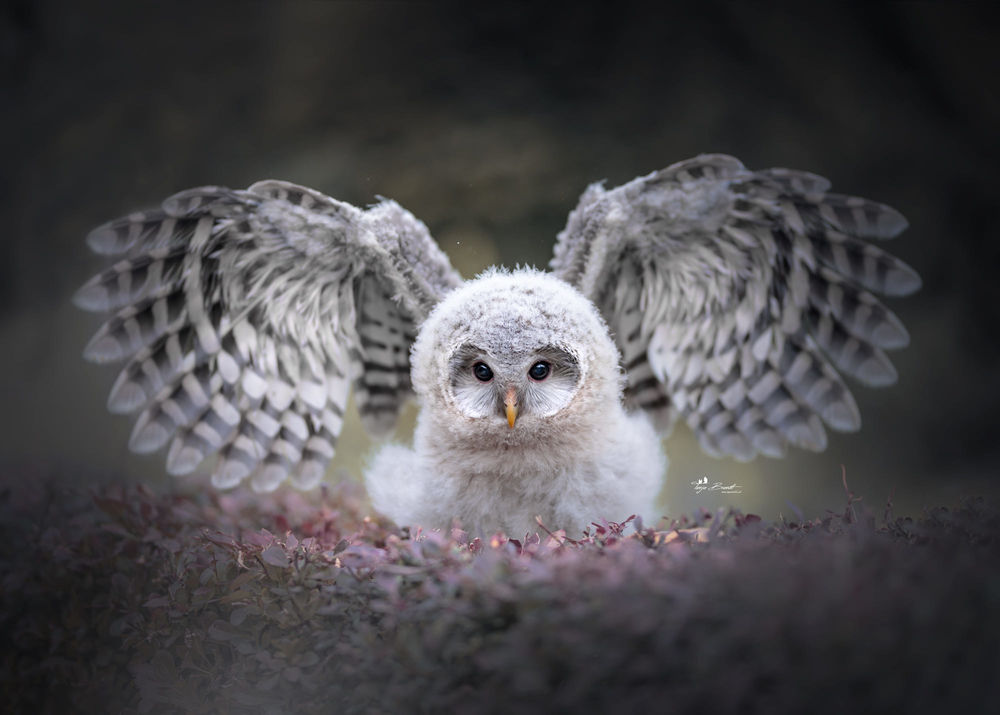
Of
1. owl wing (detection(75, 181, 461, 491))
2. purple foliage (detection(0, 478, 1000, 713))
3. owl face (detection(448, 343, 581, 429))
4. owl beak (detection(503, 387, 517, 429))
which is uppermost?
owl wing (detection(75, 181, 461, 491))

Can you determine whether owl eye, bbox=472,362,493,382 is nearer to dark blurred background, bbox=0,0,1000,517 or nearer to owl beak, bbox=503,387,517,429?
owl beak, bbox=503,387,517,429

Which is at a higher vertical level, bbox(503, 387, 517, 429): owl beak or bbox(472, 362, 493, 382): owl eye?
bbox(472, 362, 493, 382): owl eye

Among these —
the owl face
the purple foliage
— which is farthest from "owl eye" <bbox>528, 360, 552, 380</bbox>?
the purple foliage

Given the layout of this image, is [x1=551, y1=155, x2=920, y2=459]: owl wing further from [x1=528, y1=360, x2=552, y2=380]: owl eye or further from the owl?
[x1=528, y1=360, x2=552, y2=380]: owl eye

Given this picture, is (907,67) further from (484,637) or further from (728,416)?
(484,637)

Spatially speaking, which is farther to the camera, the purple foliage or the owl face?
the owl face

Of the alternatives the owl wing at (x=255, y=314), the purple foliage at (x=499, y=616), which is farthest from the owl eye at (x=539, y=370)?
the owl wing at (x=255, y=314)

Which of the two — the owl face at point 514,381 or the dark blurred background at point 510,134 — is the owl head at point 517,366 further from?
the dark blurred background at point 510,134

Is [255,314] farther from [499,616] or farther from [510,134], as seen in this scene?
[499,616]
